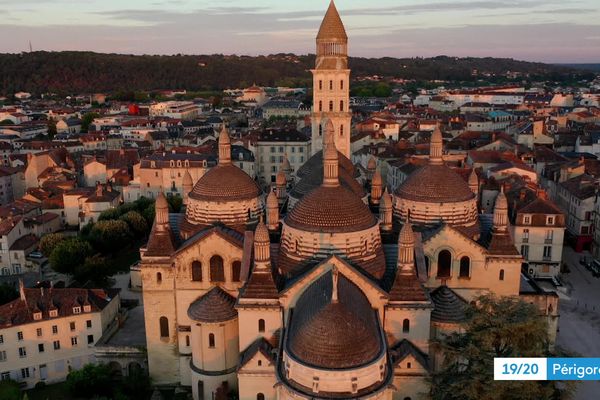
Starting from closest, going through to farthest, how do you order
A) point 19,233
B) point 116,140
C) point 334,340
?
point 334,340 → point 19,233 → point 116,140

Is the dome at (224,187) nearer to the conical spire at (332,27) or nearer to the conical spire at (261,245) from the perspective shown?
the conical spire at (261,245)

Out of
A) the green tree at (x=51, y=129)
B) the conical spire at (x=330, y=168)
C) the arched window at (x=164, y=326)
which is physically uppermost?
the conical spire at (x=330, y=168)

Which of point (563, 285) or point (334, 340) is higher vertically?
point (334, 340)

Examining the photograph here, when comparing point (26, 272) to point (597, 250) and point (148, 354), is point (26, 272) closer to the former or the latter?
point (148, 354)

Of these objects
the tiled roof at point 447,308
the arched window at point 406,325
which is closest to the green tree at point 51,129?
the tiled roof at point 447,308

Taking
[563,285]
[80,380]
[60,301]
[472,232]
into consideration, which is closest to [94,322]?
[60,301]

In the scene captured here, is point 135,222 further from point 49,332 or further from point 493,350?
point 493,350
